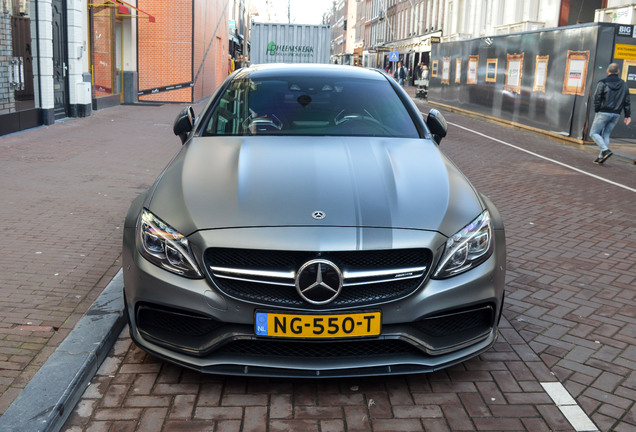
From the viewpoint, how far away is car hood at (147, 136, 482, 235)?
10.5ft

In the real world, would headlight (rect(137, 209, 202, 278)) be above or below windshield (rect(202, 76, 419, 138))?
below

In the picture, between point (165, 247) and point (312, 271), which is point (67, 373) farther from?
point (312, 271)

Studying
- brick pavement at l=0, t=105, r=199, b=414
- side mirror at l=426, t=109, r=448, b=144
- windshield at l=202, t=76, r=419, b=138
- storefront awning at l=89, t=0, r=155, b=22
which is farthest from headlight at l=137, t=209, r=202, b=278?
storefront awning at l=89, t=0, r=155, b=22

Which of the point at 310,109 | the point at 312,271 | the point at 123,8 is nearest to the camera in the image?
the point at 312,271

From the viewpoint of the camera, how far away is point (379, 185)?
11.5 ft

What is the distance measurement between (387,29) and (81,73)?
6140 cm

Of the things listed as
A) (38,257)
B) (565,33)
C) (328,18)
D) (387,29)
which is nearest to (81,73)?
(565,33)

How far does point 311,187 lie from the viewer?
3.43m

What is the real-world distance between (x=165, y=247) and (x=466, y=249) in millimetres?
1393

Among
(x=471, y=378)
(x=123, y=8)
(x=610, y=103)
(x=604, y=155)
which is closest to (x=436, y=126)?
(x=471, y=378)

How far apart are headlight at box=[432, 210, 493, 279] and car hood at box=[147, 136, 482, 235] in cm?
5

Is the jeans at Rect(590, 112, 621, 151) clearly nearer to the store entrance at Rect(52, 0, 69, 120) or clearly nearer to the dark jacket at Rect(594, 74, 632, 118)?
the dark jacket at Rect(594, 74, 632, 118)

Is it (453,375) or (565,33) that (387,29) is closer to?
(565,33)

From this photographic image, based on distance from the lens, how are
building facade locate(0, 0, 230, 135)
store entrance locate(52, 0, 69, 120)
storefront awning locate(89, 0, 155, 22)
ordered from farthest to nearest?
storefront awning locate(89, 0, 155, 22) → store entrance locate(52, 0, 69, 120) → building facade locate(0, 0, 230, 135)
